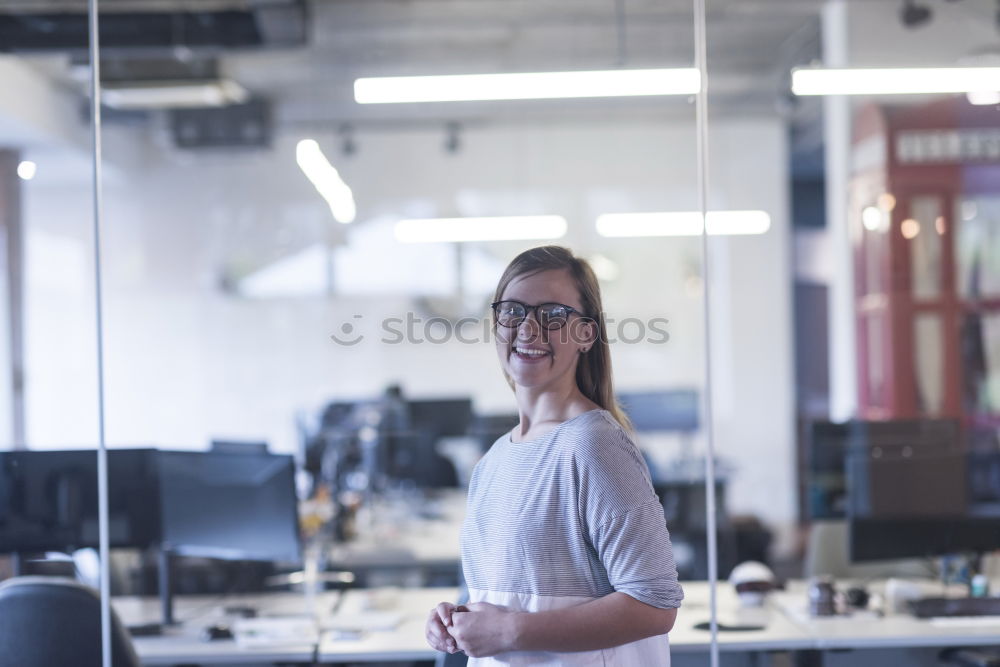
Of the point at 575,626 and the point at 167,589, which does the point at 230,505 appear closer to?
the point at 167,589

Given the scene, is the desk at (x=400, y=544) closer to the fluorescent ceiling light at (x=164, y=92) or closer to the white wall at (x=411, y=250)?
the white wall at (x=411, y=250)

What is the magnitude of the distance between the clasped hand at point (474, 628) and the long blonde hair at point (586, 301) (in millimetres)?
427

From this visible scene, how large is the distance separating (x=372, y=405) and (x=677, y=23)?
2.70 metres

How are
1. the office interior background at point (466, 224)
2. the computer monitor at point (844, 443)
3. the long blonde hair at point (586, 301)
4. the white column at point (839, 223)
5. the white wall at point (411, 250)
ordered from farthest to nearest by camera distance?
the white wall at point (411, 250), the white column at point (839, 223), the office interior background at point (466, 224), the computer monitor at point (844, 443), the long blonde hair at point (586, 301)

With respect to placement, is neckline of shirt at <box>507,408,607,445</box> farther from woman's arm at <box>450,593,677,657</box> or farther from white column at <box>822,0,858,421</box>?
white column at <box>822,0,858,421</box>

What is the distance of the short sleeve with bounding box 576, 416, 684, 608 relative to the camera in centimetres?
166

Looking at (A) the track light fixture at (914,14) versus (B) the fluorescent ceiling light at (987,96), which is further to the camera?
(A) the track light fixture at (914,14)

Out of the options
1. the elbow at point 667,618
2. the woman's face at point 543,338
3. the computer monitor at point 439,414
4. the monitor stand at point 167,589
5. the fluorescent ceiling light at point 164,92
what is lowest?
the monitor stand at point 167,589

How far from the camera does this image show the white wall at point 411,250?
6730mm

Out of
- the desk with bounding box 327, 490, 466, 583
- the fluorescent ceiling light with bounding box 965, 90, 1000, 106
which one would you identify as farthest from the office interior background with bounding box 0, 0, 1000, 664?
the fluorescent ceiling light with bounding box 965, 90, 1000, 106

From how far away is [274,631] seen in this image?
3240 millimetres

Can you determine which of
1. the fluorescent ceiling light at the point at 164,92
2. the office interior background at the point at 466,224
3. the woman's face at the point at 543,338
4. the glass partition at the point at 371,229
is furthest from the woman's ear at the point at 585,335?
the fluorescent ceiling light at the point at 164,92

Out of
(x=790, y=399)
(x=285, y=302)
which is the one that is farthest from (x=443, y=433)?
(x=790, y=399)

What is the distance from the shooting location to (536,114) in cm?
700
